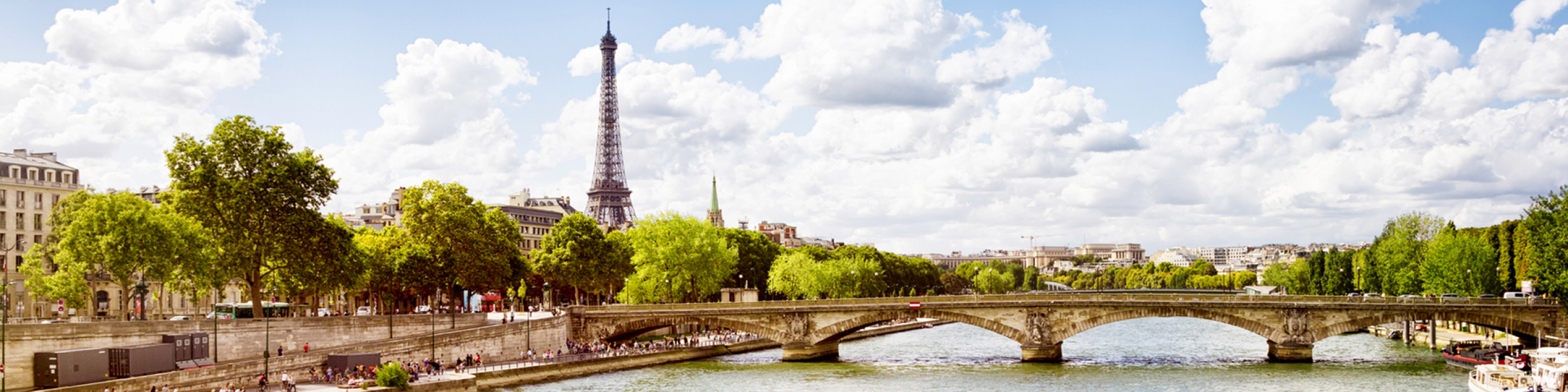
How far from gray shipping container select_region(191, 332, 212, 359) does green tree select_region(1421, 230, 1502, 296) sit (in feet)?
262

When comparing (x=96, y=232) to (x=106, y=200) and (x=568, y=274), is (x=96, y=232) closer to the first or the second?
(x=106, y=200)

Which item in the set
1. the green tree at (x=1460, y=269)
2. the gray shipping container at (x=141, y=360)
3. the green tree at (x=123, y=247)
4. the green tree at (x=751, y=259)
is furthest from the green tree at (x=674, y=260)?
the green tree at (x=1460, y=269)

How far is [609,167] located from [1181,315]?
10106 centimetres

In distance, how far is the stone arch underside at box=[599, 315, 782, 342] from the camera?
75375mm

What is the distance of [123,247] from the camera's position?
193 feet

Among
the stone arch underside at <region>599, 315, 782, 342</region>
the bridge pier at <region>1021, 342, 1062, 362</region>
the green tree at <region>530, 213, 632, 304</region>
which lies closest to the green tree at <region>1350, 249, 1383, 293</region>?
the bridge pier at <region>1021, 342, 1062, 362</region>

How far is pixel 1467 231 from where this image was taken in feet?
356

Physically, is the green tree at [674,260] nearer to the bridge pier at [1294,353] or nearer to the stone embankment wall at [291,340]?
the stone embankment wall at [291,340]

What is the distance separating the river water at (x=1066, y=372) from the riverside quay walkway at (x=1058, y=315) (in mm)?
A: 1813

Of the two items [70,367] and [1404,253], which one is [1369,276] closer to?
[1404,253]

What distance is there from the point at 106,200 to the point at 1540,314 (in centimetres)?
7321

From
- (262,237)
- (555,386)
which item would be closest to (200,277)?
(262,237)

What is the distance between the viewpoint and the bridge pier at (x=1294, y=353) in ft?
226

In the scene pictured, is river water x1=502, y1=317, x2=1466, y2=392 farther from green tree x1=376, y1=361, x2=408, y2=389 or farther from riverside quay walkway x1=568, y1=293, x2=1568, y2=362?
green tree x1=376, y1=361, x2=408, y2=389
